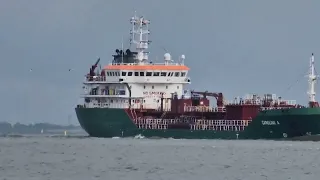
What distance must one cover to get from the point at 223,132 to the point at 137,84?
10246 millimetres

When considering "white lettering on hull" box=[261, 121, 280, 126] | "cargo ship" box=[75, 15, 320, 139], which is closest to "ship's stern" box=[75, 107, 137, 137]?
"cargo ship" box=[75, 15, 320, 139]

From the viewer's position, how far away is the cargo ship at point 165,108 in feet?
276

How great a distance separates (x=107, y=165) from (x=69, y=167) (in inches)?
88.1

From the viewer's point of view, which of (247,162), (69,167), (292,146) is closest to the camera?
(69,167)

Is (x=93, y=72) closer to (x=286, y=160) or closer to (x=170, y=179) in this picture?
(x=286, y=160)

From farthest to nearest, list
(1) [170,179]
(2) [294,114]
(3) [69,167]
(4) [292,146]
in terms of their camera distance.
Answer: (2) [294,114] → (4) [292,146] → (3) [69,167] → (1) [170,179]

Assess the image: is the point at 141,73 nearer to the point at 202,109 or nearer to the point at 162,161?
the point at 202,109

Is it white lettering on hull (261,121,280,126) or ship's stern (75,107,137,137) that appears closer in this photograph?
white lettering on hull (261,121,280,126)

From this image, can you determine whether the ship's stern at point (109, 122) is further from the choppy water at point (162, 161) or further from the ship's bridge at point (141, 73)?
the choppy water at point (162, 161)

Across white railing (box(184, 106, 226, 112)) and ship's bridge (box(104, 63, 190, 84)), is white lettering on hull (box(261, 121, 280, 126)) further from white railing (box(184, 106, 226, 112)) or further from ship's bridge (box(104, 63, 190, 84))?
ship's bridge (box(104, 63, 190, 84))

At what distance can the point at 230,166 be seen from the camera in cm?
5766

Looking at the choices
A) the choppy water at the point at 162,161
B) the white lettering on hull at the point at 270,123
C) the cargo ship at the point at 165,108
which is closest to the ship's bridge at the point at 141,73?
the cargo ship at the point at 165,108

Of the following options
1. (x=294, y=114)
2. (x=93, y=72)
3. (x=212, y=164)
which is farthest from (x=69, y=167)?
(x=93, y=72)

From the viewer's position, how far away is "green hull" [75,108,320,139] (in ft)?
267
